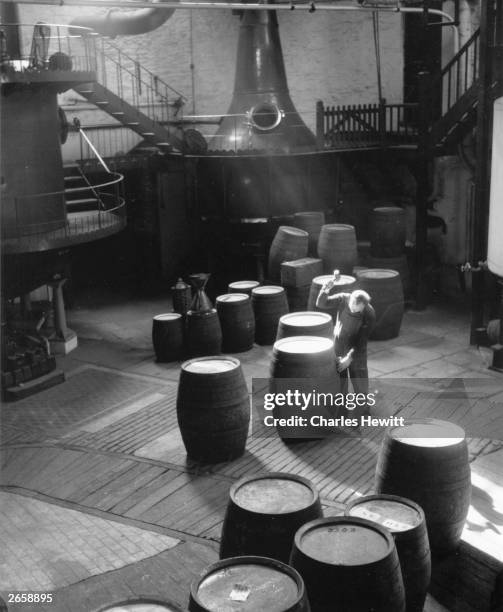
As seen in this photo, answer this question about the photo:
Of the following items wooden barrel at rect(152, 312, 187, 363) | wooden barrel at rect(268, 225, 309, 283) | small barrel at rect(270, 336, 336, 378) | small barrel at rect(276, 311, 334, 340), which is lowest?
wooden barrel at rect(152, 312, 187, 363)

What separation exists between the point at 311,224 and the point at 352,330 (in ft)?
20.7

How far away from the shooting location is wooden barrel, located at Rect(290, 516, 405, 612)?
14.4 ft

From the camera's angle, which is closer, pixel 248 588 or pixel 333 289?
pixel 248 588

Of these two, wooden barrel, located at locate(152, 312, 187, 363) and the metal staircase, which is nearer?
wooden barrel, located at locate(152, 312, 187, 363)

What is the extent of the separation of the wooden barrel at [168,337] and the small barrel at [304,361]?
3.34 meters

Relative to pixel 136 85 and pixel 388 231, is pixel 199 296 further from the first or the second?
pixel 136 85

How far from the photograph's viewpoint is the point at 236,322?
1138 centimetres

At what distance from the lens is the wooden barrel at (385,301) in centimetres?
1195

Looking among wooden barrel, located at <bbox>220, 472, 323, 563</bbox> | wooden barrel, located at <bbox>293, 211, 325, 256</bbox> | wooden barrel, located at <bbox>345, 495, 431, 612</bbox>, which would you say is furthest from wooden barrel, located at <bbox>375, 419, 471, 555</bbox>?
wooden barrel, located at <bbox>293, 211, 325, 256</bbox>

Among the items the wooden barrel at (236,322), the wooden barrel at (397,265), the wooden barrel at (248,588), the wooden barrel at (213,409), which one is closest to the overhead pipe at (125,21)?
A: the wooden barrel at (397,265)

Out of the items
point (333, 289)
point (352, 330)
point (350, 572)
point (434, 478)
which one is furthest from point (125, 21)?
point (350, 572)

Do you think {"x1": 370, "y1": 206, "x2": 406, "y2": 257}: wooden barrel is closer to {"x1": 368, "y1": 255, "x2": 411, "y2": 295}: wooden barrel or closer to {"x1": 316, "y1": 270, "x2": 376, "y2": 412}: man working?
{"x1": 368, "y1": 255, "x2": 411, "y2": 295}: wooden barrel

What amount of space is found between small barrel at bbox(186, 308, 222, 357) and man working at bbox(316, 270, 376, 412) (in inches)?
113

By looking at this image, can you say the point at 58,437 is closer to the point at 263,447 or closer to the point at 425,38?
the point at 263,447
